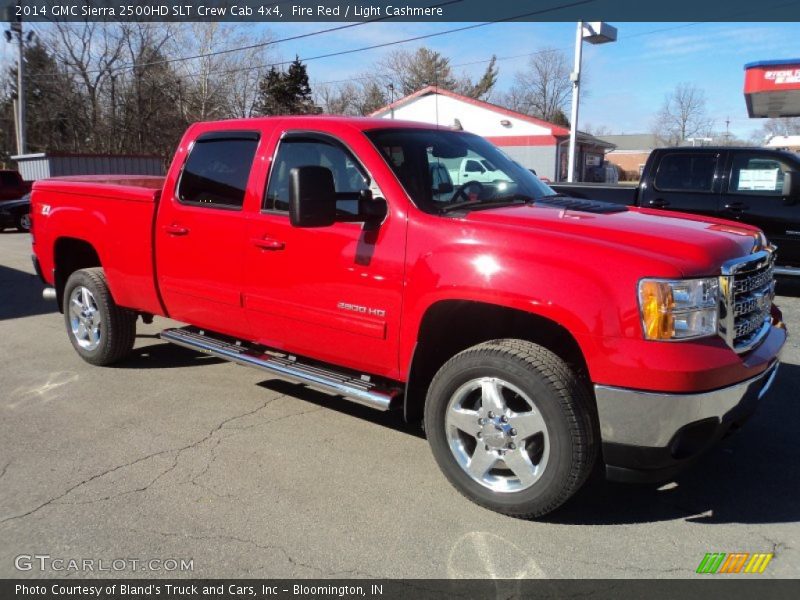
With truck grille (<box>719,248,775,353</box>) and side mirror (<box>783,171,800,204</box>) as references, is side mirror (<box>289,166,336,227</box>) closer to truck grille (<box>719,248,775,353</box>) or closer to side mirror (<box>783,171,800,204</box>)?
truck grille (<box>719,248,775,353</box>)

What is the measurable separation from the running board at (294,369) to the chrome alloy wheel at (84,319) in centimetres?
99

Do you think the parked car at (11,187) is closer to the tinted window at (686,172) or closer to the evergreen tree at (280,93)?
the tinted window at (686,172)

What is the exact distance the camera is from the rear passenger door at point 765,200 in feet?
28.2

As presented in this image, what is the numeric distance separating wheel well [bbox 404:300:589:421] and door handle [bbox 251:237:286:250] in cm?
114

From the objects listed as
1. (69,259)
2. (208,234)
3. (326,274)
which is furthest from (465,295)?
(69,259)

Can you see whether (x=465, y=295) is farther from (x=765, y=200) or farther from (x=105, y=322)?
(x=765, y=200)

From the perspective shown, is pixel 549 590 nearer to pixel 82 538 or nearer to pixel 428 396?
pixel 428 396

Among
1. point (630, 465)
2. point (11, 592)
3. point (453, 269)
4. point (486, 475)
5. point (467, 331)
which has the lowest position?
point (11, 592)

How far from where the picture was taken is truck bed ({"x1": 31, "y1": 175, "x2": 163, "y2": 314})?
202 inches

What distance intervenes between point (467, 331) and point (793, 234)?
6.76 m

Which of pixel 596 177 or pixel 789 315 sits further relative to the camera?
pixel 596 177

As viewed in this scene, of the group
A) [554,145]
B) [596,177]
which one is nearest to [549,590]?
[554,145]

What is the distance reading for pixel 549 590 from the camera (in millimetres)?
2803

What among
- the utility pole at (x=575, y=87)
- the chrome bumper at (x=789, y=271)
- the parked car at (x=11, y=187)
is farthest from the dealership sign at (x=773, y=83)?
the parked car at (x=11, y=187)
